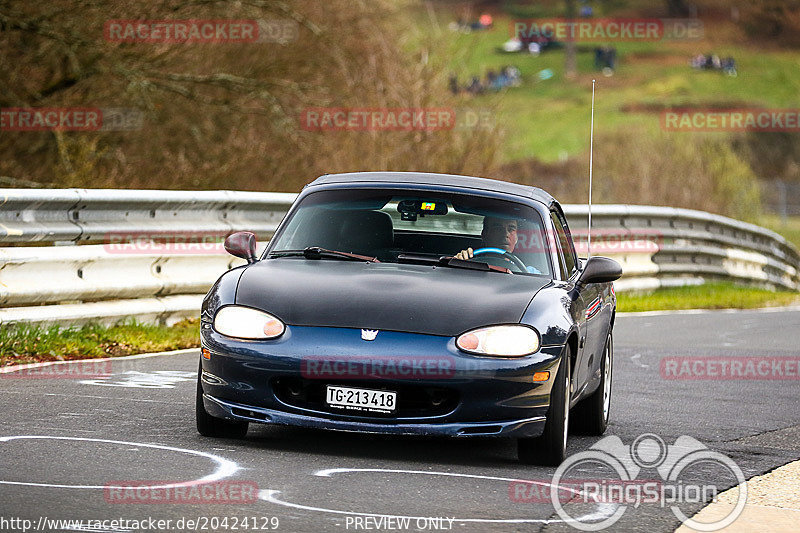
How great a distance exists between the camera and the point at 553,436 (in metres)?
7.30

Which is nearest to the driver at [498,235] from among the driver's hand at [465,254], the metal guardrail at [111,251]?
the driver's hand at [465,254]

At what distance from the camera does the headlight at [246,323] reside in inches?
285

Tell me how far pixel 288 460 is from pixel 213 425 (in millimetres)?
686

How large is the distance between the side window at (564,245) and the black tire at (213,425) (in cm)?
201

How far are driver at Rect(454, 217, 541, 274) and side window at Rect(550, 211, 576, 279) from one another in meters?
0.31

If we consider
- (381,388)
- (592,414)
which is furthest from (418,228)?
(381,388)

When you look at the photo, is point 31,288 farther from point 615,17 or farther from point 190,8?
point 615,17

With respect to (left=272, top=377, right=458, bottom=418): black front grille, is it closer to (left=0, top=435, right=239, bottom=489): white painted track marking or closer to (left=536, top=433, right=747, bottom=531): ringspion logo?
(left=0, top=435, right=239, bottom=489): white painted track marking

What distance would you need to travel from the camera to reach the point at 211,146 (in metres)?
22.2

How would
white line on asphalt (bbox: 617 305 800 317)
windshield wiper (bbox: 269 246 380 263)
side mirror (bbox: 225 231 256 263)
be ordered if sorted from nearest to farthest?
windshield wiper (bbox: 269 246 380 263) → side mirror (bbox: 225 231 256 263) → white line on asphalt (bbox: 617 305 800 317)

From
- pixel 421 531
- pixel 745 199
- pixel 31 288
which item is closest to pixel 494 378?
pixel 421 531

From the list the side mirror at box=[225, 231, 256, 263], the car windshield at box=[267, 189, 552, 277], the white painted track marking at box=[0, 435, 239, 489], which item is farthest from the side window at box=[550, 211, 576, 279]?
the white painted track marking at box=[0, 435, 239, 489]

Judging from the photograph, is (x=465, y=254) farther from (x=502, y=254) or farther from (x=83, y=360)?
(x=83, y=360)

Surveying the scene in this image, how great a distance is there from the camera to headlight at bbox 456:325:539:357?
714 cm
